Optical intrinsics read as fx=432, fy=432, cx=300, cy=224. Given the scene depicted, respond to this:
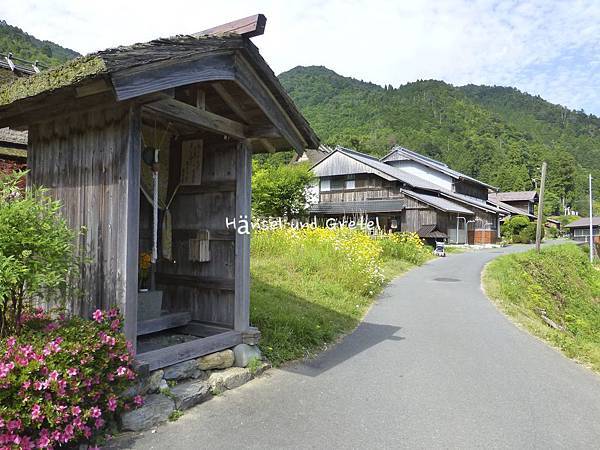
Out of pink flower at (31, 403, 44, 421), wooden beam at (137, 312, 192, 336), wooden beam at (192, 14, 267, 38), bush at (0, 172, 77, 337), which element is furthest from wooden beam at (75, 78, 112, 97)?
wooden beam at (137, 312, 192, 336)

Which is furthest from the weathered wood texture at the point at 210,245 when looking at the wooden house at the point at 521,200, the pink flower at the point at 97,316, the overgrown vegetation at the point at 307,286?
the wooden house at the point at 521,200

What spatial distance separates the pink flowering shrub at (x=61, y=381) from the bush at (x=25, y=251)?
0.27 metres

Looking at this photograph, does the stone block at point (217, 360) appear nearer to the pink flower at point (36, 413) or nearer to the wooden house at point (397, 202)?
the pink flower at point (36, 413)

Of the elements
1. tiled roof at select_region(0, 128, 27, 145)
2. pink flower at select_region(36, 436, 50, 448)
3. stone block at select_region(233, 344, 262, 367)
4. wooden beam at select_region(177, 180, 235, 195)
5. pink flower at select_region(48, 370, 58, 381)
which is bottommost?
stone block at select_region(233, 344, 262, 367)

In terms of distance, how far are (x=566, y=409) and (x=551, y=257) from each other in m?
21.7

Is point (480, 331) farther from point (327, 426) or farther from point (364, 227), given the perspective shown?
point (364, 227)

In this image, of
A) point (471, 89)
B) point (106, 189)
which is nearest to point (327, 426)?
point (106, 189)

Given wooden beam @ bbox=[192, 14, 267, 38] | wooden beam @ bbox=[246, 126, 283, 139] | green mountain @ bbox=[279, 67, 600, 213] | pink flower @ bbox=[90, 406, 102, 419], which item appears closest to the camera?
pink flower @ bbox=[90, 406, 102, 419]

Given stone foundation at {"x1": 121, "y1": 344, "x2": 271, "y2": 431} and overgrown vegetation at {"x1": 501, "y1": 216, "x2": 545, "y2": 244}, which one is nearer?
stone foundation at {"x1": 121, "y1": 344, "x2": 271, "y2": 431}

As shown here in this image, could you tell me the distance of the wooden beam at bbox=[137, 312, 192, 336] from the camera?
16.4 ft

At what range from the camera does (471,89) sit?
397ft

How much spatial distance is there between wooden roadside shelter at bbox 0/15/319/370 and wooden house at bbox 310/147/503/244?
2256 cm

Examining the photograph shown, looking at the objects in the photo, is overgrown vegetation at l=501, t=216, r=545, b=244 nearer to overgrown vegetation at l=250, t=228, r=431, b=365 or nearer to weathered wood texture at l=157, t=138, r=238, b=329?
overgrown vegetation at l=250, t=228, r=431, b=365

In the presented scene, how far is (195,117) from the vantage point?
4766mm
